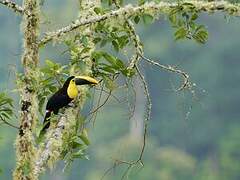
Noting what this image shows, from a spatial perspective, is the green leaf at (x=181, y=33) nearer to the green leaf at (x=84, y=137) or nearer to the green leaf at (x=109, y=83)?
the green leaf at (x=109, y=83)

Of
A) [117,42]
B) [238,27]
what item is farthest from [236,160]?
[117,42]

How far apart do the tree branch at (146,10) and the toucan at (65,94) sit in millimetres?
155

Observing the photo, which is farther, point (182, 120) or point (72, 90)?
point (182, 120)

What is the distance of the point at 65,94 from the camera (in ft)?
9.49

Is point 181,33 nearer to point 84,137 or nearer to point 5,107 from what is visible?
point 84,137

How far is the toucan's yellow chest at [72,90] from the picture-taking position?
290 centimetres

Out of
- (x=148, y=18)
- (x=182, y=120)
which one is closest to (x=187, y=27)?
(x=148, y=18)

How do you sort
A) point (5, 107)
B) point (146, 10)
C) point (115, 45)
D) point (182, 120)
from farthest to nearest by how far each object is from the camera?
point (182, 120) → point (115, 45) → point (5, 107) → point (146, 10)

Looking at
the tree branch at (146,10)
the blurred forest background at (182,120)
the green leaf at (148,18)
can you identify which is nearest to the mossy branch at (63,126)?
the tree branch at (146,10)

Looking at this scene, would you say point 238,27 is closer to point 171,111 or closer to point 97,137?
point 171,111

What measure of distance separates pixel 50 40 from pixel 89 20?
133 millimetres

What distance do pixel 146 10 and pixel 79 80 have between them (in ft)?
0.99

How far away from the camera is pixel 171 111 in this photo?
72.6 feet

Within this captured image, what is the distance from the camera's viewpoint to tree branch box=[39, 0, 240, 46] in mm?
2738
